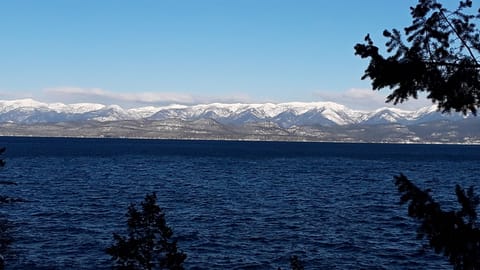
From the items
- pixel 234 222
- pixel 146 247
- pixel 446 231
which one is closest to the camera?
pixel 446 231

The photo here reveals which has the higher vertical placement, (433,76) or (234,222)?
(433,76)

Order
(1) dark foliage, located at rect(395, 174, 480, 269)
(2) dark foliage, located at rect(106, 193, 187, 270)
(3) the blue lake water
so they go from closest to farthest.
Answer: (1) dark foliage, located at rect(395, 174, 480, 269) → (2) dark foliage, located at rect(106, 193, 187, 270) → (3) the blue lake water

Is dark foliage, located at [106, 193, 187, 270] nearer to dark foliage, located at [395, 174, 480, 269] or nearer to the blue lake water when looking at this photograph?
dark foliage, located at [395, 174, 480, 269]

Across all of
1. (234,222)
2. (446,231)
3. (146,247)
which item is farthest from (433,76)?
(234,222)

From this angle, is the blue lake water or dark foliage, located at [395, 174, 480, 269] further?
the blue lake water

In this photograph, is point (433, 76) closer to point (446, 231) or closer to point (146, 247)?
point (446, 231)

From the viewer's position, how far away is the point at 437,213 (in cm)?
1321

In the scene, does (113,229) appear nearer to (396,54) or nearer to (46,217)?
(46,217)

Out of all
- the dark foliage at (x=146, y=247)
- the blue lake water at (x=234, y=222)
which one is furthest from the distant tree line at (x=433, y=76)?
the blue lake water at (x=234, y=222)

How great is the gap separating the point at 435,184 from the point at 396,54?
12659cm

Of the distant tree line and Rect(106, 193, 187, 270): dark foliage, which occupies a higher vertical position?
the distant tree line

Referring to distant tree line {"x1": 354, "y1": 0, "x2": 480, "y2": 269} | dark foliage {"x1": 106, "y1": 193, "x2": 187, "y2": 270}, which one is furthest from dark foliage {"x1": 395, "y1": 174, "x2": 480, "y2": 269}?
dark foliage {"x1": 106, "y1": 193, "x2": 187, "y2": 270}

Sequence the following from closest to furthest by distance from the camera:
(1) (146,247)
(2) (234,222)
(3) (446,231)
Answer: (3) (446,231) < (1) (146,247) < (2) (234,222)

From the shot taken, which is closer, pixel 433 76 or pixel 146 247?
pixel 433 76
